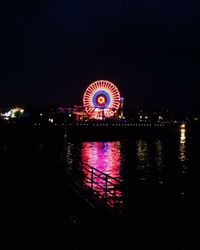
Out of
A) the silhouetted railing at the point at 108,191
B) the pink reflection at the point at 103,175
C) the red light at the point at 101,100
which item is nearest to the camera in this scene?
the silhouetted railing at the point at 108,191

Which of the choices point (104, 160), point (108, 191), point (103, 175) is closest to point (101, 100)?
point (104, 160)

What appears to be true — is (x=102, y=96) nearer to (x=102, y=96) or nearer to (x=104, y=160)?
(x=102, y=96)

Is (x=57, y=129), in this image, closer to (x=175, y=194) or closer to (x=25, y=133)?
(x=25, y=133)

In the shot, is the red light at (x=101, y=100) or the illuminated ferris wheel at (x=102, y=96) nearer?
the illuminated ferris wheel at (x=102, y=96)

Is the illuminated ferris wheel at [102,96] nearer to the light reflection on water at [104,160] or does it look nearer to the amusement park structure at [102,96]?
the amusement park structure at [102,96]

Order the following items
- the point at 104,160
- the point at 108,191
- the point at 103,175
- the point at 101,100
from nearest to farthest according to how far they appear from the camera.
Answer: the point at 108,191
the point at 103,175
the point at 104,160
the point at 101,100

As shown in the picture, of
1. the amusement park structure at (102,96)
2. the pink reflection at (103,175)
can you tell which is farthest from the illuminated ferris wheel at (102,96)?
the pink reflection at (103,175)

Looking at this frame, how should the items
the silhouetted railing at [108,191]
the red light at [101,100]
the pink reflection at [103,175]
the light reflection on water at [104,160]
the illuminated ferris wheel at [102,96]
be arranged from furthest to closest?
the red light at [101,100]
the illuminated ferris wheel at [102,96]
the light reflection on water at [104,160]
the pink reflection at [103,175]
the silhouetted railing at [108,191]

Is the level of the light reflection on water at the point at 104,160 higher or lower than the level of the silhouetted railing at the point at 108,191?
lower

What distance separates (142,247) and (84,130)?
321 feet

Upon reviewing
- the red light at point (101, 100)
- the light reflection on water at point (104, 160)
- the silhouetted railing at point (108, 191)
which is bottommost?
the light reflection on water at point (104, 160)

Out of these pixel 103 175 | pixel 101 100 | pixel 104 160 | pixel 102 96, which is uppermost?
pixel 102 96

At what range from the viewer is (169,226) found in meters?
9.61

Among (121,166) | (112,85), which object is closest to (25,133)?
(112,85)
